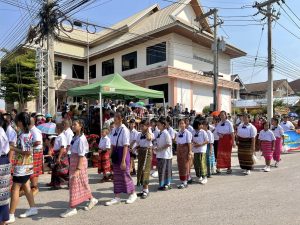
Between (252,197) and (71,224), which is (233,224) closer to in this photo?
(252,197)

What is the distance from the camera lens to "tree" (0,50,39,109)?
22.0 meters

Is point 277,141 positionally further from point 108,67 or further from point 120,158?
point 108,67

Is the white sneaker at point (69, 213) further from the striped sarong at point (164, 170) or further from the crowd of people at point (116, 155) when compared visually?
the striped sarong at point (164, 170)

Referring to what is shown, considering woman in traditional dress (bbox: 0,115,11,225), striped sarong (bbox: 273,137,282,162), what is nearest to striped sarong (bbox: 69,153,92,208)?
woman in traditional dress (bbox: 0,115,11,225)

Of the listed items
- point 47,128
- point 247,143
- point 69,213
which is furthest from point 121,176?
point 247,143

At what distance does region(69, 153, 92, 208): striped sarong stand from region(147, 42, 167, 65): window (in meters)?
18.5

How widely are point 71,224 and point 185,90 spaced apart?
1967 centimetres

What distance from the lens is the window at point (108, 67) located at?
28312mm

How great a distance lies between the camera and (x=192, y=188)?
8023 millimetres

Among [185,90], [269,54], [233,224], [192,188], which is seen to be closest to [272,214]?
[233,224]

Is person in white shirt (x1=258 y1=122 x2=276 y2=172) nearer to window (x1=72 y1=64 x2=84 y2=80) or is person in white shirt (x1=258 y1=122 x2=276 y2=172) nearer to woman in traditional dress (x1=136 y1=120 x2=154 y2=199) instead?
woman in traditional dress (x1=136 y1=120 x2=154 y2=199)

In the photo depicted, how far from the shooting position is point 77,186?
19.2 ft

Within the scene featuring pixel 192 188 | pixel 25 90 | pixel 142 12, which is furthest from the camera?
pixel 142 12

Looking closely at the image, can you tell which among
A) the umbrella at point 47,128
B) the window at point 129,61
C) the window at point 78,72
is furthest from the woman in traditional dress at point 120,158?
the window at point 78,72
